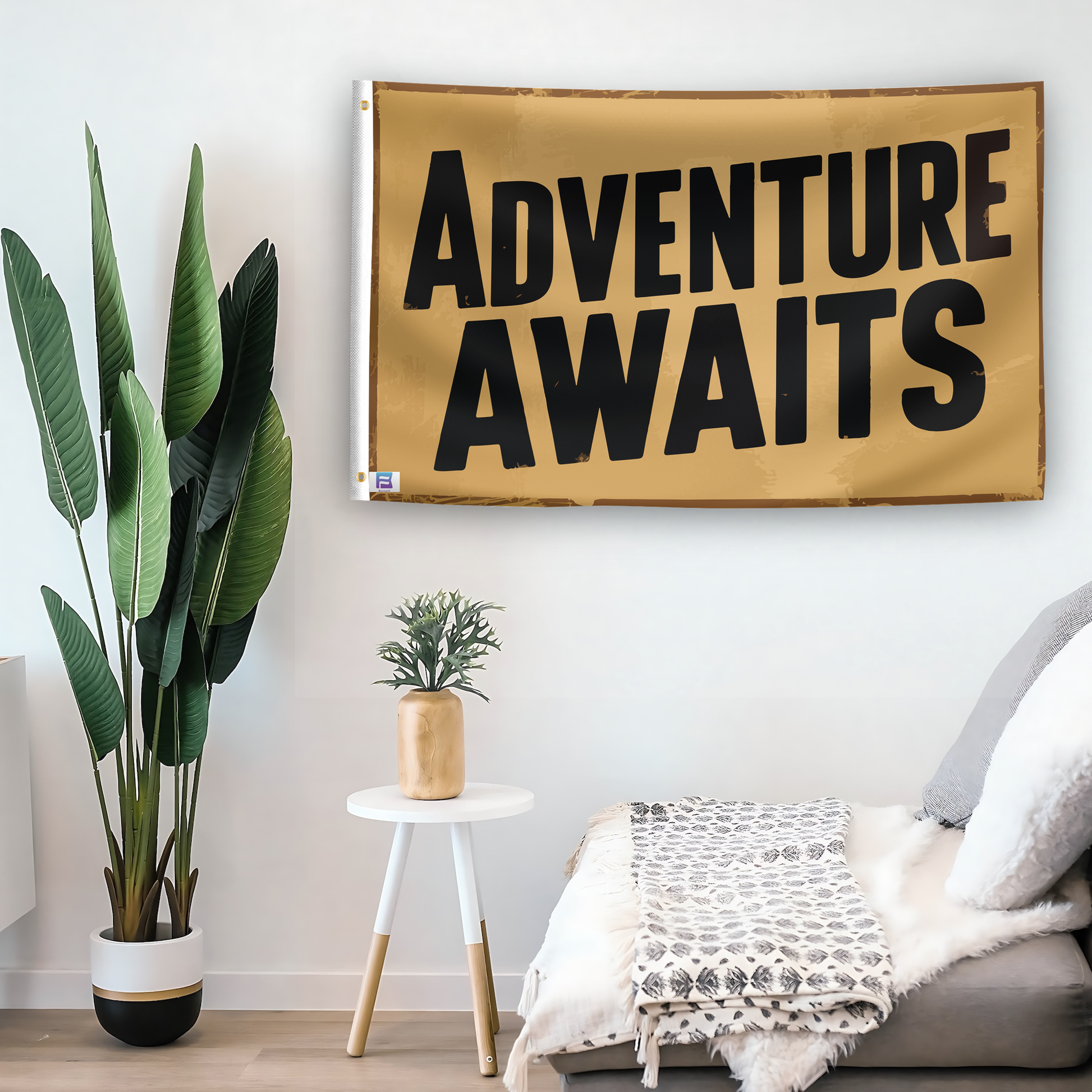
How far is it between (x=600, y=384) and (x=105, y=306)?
1000 mm

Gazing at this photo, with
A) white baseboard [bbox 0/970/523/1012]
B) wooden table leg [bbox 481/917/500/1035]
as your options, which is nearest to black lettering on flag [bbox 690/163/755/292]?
wooden table leg [bbox 481/917/500/1035]

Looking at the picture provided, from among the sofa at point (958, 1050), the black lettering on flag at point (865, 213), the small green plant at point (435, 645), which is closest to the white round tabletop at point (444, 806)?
the small green plant at point (435, 645)

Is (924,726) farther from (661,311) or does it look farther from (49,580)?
(49,580)

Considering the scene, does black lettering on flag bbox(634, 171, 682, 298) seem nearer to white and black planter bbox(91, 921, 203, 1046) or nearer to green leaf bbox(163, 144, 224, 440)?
green leaf bbox(163, 144, 224, 440)

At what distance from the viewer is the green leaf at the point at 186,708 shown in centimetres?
198

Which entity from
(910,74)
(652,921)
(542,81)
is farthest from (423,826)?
(910,74)

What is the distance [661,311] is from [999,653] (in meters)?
1.03

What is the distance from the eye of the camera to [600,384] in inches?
85.5

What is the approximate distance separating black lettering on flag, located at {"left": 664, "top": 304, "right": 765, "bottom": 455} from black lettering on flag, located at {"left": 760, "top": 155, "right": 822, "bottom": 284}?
0.48 ft

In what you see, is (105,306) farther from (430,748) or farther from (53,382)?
(430,748)

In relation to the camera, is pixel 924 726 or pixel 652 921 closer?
pixel 652 921

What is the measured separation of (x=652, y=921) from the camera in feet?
4.35

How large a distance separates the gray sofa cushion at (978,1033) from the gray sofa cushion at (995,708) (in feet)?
1.46

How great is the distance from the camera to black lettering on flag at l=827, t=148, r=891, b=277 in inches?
84.7
